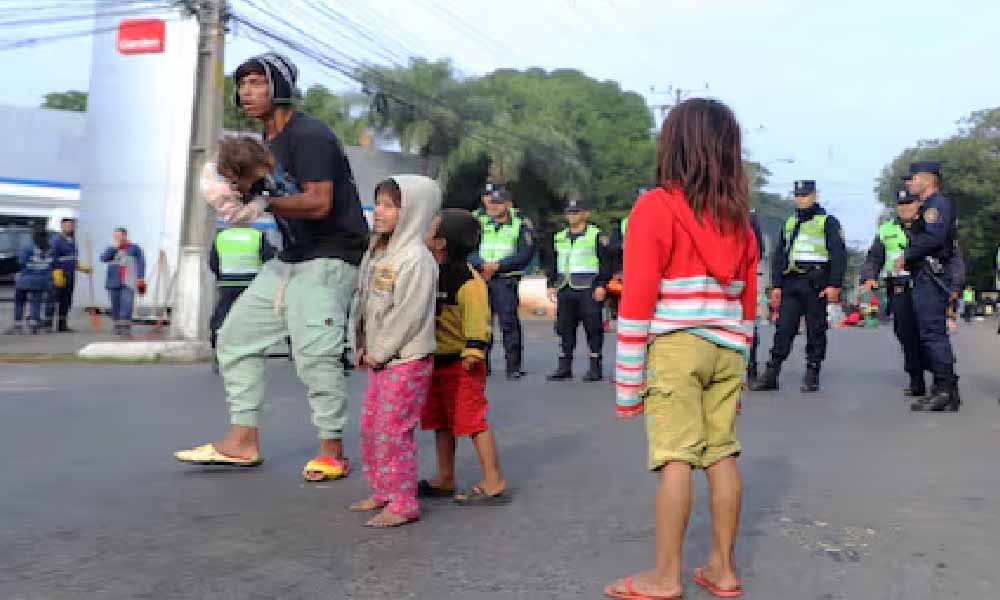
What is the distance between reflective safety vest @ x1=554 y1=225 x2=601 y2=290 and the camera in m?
12.4

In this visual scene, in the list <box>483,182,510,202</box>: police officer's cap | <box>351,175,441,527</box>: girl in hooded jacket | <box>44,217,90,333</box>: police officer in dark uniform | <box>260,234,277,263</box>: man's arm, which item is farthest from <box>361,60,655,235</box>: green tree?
<box>351,175,441,527</box>: girl in hooded jacket

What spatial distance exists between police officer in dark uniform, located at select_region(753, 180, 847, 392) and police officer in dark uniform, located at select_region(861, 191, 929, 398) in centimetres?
50

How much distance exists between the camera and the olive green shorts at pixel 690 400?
3.98m

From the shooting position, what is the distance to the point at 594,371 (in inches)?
479

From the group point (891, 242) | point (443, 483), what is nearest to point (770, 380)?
point (891, 242)

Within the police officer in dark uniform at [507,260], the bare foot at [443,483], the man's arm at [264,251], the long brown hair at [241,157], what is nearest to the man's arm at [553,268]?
the police officer in dark uniform at [507,260]

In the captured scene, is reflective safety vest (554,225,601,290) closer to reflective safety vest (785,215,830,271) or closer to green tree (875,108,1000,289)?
reflective safety vest (785,215,830,271)

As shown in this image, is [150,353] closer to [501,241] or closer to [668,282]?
[501,241]

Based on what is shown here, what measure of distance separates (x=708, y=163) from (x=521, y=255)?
8171 millimetres

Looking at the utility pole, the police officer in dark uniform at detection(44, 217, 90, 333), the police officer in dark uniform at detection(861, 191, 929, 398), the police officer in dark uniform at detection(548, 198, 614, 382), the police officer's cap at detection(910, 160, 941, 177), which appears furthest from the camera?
the police officer in dark uniform at detection(44, 217, 90, 333)

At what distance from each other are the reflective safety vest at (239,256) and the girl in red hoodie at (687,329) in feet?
25.0

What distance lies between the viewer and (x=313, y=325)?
19.1ft

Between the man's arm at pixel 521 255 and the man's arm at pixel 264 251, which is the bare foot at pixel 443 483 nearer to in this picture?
the man's arm at pixel 264 251

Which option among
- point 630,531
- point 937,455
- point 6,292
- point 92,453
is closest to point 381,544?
point 630,531
